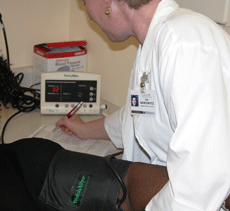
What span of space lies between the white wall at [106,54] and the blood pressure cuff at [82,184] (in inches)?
30.3

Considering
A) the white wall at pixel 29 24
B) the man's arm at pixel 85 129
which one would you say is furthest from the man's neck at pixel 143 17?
the white wall at pixel 29 24

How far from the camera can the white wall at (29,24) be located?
1639mm

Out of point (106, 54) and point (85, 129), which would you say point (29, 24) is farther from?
point (85, 129)

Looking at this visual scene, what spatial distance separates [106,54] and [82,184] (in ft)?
3.27

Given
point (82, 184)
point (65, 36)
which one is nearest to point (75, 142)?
point (82, 184)

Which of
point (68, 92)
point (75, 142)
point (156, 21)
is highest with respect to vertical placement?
point (156, 21)

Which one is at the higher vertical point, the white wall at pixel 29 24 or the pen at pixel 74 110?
the white wall at pixel 29 24

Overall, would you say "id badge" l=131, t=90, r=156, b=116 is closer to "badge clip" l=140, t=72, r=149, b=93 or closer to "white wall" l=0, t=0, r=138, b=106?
"badge clip" l=140, t=72, r=149, b=93

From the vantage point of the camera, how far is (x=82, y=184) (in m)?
0.82

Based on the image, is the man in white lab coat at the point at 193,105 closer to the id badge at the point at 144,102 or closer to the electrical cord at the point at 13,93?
the id badge at the point at 144,102

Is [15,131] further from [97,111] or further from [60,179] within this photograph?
[60,179]

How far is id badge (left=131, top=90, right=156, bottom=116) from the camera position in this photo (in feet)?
2.83

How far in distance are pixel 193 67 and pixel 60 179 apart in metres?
0.48

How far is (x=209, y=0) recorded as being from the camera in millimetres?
1001
